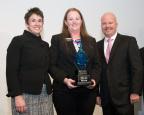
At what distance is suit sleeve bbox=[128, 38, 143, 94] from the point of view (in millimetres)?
2789

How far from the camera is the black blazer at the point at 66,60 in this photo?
2645mm

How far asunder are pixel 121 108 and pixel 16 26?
150cm

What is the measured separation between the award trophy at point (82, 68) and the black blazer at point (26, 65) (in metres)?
0.29

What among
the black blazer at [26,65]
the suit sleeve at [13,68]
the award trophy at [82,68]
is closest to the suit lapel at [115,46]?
the award trophy at [82,68]

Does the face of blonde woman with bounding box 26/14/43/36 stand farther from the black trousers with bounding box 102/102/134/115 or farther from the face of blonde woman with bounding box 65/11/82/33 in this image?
the black trousers with bounding box 102/102/134/115

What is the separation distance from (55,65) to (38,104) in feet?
1.29

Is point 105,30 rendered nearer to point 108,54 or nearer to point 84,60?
point 108,54

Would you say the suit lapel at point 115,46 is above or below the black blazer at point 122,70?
above

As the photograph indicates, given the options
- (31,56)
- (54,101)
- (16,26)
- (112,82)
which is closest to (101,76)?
(112,82)

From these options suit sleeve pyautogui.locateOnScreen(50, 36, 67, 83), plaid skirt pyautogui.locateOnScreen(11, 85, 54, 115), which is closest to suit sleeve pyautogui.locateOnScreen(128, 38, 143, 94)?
suit sleeve pyautogui.locateOnScreen(50, 36, 67, 83)

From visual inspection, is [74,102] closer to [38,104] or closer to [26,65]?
[38,104]

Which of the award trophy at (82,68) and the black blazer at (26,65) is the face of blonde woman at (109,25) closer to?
the award trophy at (82,68)

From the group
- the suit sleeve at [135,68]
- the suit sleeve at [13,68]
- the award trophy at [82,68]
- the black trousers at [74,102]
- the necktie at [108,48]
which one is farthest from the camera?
the necktie at [108,48]

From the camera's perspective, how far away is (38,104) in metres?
2.56
